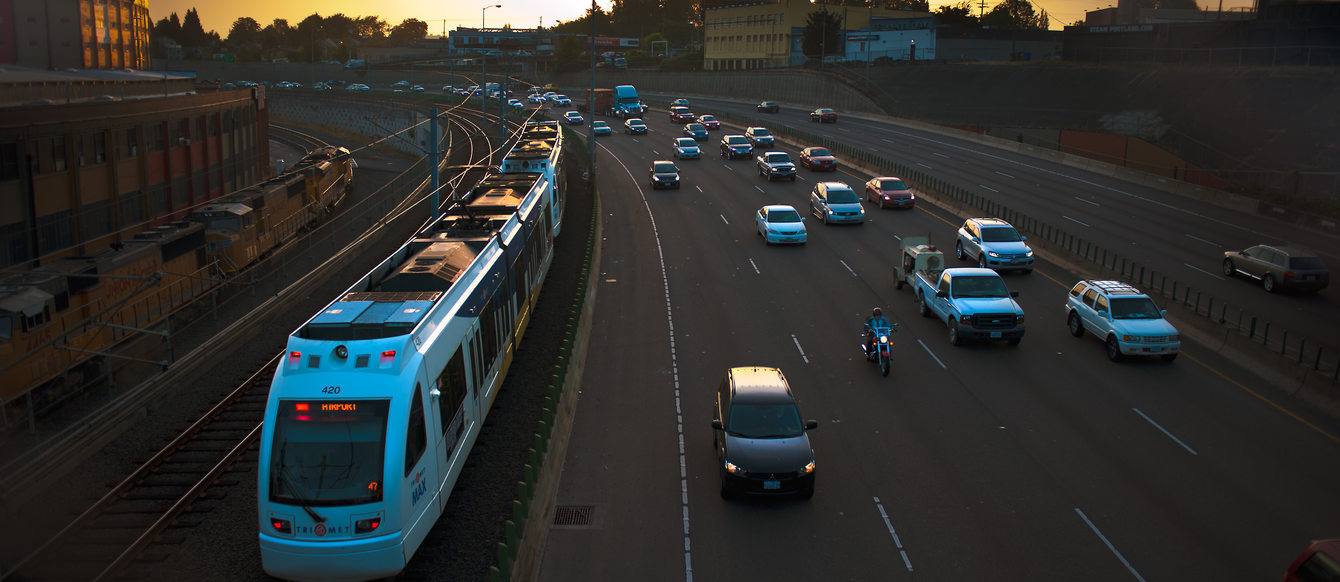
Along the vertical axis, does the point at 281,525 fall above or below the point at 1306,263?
below

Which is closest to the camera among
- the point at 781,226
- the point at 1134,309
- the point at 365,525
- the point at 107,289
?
the point at 365,525

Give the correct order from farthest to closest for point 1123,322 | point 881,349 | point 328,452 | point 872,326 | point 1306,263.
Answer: point 1306,263, point 1123,322, point 872,326, point 881,349, point 328,452

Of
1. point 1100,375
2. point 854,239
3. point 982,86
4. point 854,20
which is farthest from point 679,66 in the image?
point 1100,375

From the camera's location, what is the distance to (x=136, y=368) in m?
22.0

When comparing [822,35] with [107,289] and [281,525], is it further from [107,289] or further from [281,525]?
[281,525]

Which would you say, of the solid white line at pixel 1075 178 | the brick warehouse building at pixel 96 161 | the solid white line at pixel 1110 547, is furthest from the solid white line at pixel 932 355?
the brick warehouse building at pixel 96 161

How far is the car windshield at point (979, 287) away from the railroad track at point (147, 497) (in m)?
17.0

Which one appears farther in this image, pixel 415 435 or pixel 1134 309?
pixel 1134 309

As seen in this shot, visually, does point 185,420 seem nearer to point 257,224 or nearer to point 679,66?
point 257,224

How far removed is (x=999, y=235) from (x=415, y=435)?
80.6ft

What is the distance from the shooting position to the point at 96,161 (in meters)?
35.2

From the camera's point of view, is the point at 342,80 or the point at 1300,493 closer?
the point at 1300,493

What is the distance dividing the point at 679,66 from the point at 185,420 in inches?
5542

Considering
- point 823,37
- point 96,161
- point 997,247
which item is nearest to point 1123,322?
point 997,247
